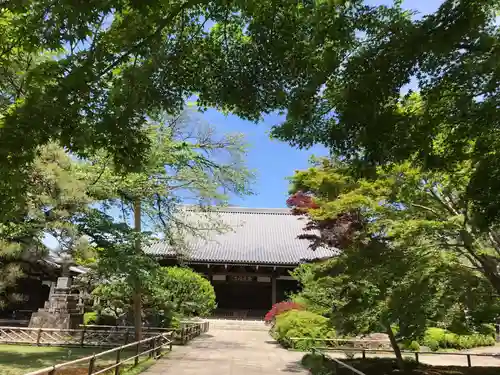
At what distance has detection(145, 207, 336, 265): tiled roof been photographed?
30516mm

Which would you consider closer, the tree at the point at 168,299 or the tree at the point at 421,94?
the tree at the point at 421,94

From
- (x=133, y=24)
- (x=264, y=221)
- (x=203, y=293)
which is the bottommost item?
(x=203, y=293)

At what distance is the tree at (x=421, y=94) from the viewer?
3.96 meters

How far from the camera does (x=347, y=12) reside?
450cm

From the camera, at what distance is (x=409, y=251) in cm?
827

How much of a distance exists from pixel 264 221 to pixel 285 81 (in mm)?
35817

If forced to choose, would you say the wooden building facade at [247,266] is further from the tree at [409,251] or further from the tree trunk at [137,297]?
the tree at [409,251]

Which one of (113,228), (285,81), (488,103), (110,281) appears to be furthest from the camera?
(110,281)

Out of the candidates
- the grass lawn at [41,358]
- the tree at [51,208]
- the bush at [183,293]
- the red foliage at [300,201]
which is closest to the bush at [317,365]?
the red foliage at [300,201]

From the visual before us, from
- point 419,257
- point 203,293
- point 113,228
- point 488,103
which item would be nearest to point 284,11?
point 488,103

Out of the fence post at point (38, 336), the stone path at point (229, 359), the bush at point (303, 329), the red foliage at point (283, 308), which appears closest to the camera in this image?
the stone path at point (229, 359)

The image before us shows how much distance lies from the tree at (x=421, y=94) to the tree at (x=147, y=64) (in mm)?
303

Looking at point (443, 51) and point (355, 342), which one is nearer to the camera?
point (443, 51)

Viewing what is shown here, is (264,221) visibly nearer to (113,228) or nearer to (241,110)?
(113,228)
